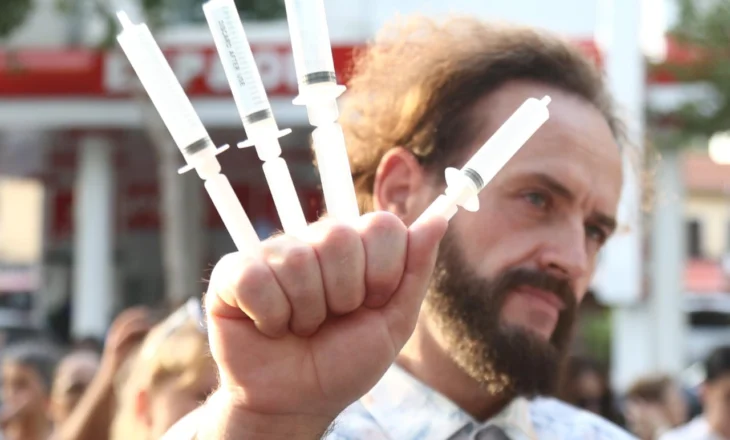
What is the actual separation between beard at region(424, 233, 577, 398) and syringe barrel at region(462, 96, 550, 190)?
1.28 ft

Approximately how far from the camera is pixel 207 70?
942cm

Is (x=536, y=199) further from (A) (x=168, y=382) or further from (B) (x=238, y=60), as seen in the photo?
(A) (x=168, y=382)

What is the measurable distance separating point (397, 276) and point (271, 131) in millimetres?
205

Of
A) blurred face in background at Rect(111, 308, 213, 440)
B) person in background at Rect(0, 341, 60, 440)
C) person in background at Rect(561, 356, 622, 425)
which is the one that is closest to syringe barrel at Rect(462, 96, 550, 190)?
blurred face in background at Rect(111, 308, 213, 440)

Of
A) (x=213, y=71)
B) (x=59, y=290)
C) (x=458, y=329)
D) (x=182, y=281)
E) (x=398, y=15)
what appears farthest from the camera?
(x=59, y=290)

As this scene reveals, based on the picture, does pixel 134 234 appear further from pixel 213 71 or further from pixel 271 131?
pixel 271 131

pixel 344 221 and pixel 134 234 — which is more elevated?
pixel 344 221

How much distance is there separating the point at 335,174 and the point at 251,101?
0.35 feet

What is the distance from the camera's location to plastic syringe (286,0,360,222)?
3.46 ft

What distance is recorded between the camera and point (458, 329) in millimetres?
1488

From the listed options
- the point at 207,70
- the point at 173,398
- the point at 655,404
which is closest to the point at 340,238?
the point at 173,398

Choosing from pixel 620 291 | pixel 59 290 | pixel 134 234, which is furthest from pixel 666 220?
pixel 59 290

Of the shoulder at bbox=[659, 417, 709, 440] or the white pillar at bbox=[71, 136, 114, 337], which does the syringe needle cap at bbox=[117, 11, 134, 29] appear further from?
the white pillar at bbox=[71, 136, 114, 337]

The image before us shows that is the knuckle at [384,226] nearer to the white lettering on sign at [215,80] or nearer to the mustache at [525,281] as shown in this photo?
the mustache at [525,281]
